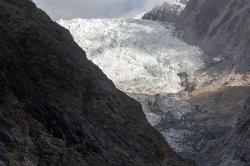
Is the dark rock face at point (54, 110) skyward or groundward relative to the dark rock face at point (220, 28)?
groundward

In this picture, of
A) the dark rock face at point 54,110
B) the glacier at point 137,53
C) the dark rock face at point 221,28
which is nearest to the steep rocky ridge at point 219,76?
the dark rock face at point 221,28

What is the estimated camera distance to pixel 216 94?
9038 centimetres

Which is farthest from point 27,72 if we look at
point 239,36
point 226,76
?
point 239,36

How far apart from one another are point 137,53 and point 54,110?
10382cm

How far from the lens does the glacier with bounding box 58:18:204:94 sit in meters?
109

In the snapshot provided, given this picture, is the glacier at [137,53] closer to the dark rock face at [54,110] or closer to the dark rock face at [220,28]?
the dark rock face at [220,28]

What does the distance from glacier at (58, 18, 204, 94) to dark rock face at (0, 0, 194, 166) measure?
272 feet

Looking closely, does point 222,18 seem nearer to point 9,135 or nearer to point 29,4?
point 29,4

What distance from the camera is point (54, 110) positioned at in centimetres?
1462

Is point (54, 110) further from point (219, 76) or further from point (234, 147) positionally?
point (219, 76)

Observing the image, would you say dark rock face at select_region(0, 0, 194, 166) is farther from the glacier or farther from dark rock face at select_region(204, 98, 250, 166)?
the glacier

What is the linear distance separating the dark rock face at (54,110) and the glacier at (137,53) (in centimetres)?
8282

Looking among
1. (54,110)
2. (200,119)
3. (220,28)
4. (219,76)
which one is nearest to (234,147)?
(200,119)

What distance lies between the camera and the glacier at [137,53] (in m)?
109
